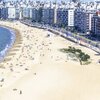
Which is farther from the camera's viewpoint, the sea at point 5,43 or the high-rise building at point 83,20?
the high-rise building at point 83,20

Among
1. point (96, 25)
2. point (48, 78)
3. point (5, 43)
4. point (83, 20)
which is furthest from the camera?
point (83, 20)

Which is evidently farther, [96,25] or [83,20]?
[83,20]

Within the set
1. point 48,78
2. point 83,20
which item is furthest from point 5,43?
point 48,78

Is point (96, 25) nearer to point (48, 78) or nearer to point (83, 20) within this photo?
point (83, 20)

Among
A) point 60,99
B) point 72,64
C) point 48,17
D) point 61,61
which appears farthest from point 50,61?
point 48,17

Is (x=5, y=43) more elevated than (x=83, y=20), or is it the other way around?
(x=83, y=20)

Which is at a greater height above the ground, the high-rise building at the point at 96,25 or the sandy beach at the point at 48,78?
the high-rise building at the point at 96,25

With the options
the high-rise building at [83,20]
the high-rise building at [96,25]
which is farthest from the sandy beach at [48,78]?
the high-rise building at [83,20]

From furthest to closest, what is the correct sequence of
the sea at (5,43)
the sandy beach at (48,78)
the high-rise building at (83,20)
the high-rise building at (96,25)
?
the high-rise building at (83,20), the high-rise building at (96,25), the sea at (5,43), the sandy beach at (48,78)

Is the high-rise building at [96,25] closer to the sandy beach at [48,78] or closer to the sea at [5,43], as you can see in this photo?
the sea at [5,43]

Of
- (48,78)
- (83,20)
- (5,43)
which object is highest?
(83,20)
